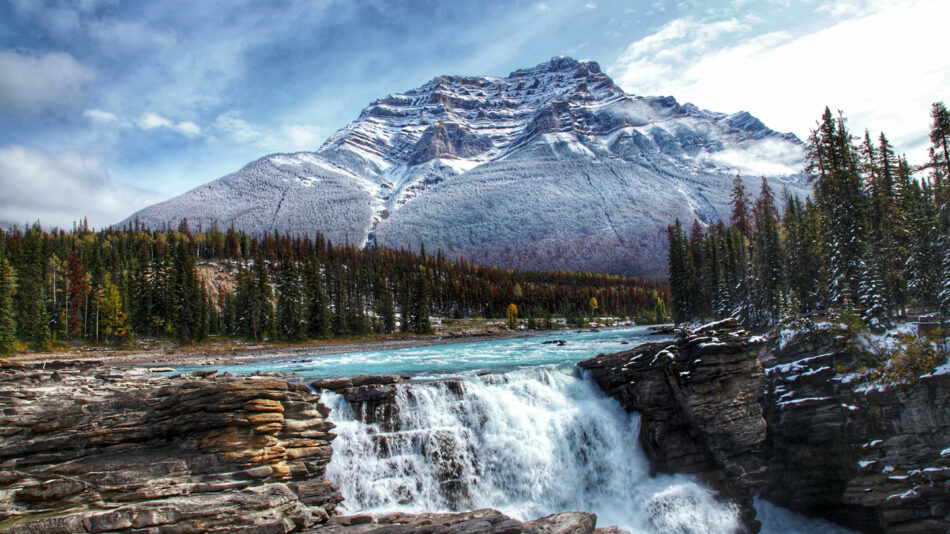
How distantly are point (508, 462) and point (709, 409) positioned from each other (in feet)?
36.3

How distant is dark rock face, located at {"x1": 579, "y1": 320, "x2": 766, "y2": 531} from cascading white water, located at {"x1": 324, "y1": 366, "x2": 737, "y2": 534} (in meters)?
1.05

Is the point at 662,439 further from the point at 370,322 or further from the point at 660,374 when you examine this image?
the point at 370,322

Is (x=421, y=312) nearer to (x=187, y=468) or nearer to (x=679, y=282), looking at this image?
(x=679, y=282)

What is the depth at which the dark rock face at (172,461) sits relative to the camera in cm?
1451

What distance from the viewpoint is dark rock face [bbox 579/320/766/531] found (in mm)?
24984

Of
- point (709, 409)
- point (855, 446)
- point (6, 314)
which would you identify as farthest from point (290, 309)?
point (855, 446)

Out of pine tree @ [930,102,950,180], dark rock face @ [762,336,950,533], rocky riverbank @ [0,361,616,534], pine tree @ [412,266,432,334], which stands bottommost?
dark rock face @ [762,336,950,533]

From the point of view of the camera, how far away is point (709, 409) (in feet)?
82.4

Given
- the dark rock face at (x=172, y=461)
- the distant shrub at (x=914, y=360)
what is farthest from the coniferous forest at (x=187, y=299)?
the distant shrub at (x=914, y=360)

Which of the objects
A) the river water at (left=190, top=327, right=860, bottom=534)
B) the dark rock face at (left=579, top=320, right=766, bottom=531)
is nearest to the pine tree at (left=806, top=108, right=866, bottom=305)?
the dark rock face at (left=579, top=320, right=766, bottom=531)

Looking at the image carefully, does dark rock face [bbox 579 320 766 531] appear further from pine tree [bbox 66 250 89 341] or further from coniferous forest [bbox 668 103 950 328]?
pine tree [bbox 66 250 89 341]

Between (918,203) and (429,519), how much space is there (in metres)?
49.0

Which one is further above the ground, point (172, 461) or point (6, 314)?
point (6, 314)

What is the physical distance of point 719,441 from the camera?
25.1 m
